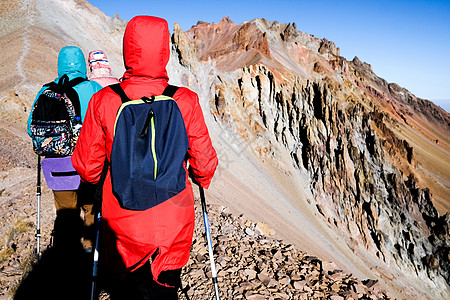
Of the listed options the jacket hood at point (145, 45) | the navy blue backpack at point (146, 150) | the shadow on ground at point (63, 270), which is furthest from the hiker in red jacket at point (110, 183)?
the shadow on ground at point (63, 270)

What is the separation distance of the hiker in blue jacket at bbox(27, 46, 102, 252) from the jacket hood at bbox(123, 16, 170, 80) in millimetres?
1523

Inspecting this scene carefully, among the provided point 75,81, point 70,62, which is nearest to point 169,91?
point 75,81

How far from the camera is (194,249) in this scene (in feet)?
15.7

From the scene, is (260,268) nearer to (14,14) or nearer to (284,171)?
(14,14)

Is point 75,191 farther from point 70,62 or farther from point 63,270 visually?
point 70,62

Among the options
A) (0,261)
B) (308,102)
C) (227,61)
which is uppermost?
(227,61)

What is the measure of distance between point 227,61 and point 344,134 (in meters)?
25.5

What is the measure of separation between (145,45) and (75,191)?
252 centimetres

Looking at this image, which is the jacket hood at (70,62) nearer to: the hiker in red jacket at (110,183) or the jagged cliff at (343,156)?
the hiker in red jacket at (110,183)

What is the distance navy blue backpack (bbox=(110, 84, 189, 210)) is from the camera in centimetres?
177

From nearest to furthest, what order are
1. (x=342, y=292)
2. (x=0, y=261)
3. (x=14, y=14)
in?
(x=0, y=261) < (x=342, y=292) < (x=14, y=14)

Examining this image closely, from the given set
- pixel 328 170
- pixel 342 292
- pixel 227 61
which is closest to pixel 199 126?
pixel 342 292

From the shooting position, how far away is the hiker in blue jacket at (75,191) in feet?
10.5

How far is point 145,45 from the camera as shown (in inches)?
75.0
